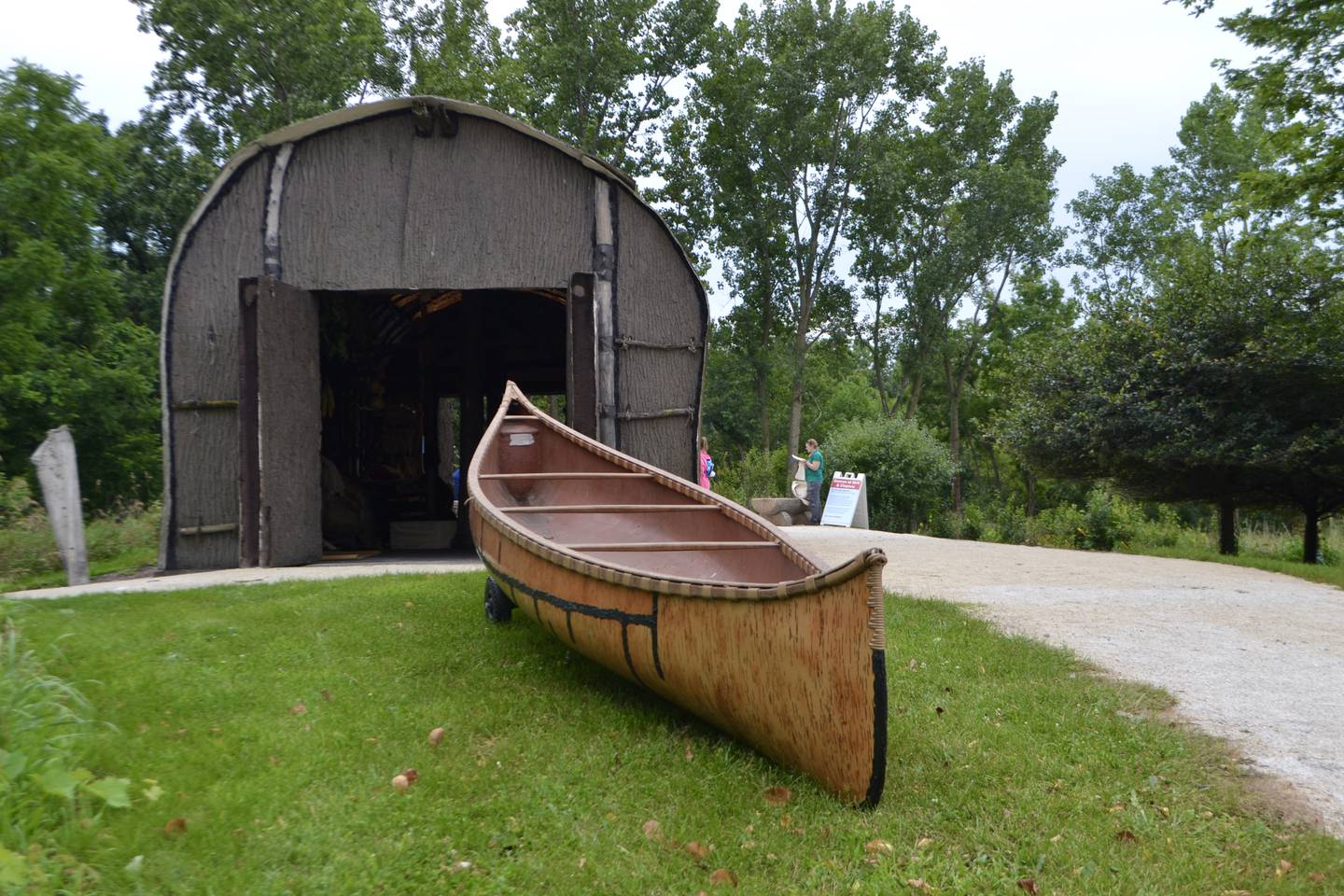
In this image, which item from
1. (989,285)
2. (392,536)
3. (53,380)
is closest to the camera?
(392,536)

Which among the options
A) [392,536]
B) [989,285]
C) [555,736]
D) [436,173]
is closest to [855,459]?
[989,285]

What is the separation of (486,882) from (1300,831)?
2641mm

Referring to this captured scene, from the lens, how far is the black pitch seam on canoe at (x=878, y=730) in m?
2.97

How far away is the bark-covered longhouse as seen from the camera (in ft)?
28.5

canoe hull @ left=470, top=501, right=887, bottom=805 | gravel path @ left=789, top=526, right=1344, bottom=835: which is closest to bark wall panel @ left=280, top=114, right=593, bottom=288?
gravel path @ left=789, top=526, right=1344, bottom=835

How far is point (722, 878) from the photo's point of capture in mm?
2871

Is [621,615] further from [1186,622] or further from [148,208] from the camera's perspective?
A: [148,208]

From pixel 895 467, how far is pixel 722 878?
71.1ft

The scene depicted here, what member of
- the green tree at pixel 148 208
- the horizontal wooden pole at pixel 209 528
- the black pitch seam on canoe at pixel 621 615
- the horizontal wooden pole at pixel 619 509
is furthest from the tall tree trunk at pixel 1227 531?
the green tree at pixel 148 208

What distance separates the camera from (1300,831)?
3.04 m

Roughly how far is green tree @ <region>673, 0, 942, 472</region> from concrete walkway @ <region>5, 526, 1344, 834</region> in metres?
18.8

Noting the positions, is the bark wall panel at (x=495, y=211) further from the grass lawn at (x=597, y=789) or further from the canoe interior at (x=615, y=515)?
the grass lawn at (x=597, y=789)

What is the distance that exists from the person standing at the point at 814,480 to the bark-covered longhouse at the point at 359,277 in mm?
9384

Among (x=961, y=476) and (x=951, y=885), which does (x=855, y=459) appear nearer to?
(x=961, y=476)
